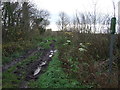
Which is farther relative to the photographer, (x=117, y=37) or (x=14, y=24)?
(x=14, y=24)

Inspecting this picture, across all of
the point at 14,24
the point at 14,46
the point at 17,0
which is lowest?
the point at 14,46

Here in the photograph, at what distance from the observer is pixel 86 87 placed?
681cm

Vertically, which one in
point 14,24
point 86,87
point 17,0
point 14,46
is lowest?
point 86,87

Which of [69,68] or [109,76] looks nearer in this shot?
[109,76]

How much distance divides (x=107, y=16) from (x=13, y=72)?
7.15 metres

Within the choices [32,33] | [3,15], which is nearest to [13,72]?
[3,15]

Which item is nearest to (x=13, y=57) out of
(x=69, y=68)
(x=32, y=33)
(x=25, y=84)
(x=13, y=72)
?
(x=13, y=72)

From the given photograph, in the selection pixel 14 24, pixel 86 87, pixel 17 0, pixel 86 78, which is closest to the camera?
pixel 86 87

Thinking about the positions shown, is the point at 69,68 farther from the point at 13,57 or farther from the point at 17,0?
the point at 17,0

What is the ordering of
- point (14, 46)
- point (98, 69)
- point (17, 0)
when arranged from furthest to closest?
point (17, 0)
point (14, 46)
point (98, 69)

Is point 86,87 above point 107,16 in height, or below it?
below

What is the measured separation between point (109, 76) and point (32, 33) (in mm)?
17267

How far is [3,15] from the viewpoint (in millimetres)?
18406

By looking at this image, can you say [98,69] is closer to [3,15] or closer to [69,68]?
[69,68]
